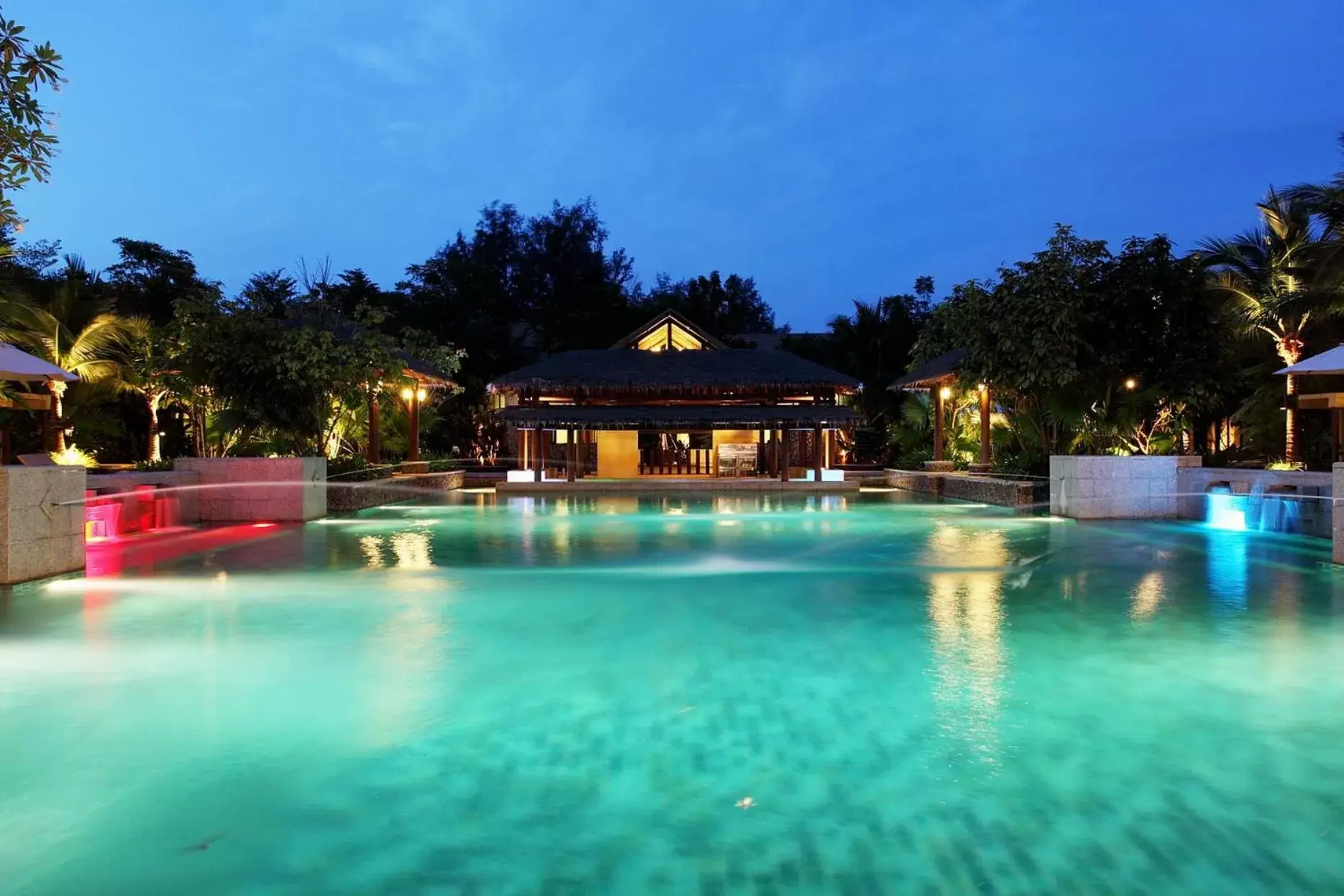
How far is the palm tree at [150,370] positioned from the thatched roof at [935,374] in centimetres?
1684

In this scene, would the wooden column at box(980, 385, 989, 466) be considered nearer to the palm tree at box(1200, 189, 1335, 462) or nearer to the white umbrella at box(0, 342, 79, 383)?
the palm tree at box(1200, 189, 1335, 462)

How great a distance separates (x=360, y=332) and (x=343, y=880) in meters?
16.0

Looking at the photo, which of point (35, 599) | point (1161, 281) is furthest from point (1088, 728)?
point (1161, 281)

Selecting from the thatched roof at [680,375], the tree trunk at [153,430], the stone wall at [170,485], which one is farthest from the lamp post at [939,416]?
the tree trunk at [153,430]

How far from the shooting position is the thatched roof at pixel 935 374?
73.9 feet

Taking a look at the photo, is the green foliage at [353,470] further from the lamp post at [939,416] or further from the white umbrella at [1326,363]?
the white umbrella at [1326,363]

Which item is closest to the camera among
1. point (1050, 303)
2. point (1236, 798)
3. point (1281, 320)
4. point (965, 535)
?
point (1236, 798)

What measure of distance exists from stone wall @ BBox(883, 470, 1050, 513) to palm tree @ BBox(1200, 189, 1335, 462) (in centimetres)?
461

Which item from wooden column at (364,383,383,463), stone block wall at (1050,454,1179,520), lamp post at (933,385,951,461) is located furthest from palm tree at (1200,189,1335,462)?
wooden column at (364,383,383,463)

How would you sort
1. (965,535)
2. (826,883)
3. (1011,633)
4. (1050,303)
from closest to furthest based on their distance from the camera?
(826,883), (1011,633), (965,535), (1050,303)

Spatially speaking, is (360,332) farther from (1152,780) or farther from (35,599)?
(1152,780)

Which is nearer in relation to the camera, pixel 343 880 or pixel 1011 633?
pixel 343 880

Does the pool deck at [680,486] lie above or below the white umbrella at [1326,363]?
below

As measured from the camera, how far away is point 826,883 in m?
3.01
